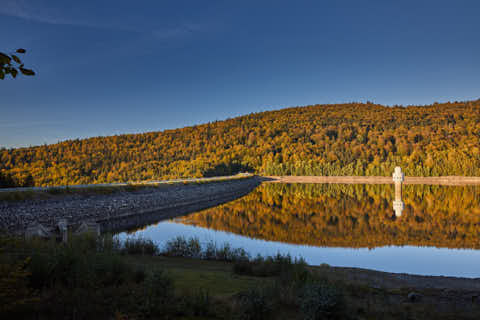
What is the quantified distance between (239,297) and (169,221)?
18.9m

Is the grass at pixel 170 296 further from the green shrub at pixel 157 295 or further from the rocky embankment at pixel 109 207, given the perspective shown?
the rocky embankment at pixel 109 207

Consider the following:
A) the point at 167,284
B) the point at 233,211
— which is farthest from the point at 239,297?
the point at 233,211

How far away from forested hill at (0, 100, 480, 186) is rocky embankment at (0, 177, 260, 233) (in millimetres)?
45445

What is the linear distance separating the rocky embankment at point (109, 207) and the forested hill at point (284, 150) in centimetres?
4545

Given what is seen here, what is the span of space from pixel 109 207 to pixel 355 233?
50.9ft

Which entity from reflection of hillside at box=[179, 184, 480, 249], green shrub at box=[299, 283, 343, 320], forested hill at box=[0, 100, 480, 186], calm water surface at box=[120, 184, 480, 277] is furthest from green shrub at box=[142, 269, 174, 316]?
forested hill at box=[0, 100, 480, 186]

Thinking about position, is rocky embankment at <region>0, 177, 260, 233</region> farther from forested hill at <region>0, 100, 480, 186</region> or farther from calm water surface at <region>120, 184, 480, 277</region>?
forested hill at <region>0, 100, 480, 186</region>

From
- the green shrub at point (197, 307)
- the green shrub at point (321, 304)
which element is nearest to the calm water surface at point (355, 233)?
the green shrub at point (321, 304)

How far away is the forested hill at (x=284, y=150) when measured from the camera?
8081cm

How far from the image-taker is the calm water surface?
1312cm

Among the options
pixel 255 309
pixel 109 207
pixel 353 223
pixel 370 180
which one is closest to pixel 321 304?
pixel 255 309

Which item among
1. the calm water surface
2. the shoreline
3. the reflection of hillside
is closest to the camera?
the calm water surface

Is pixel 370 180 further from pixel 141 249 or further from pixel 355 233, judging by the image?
pixel 141 249

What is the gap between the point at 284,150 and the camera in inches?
4055
